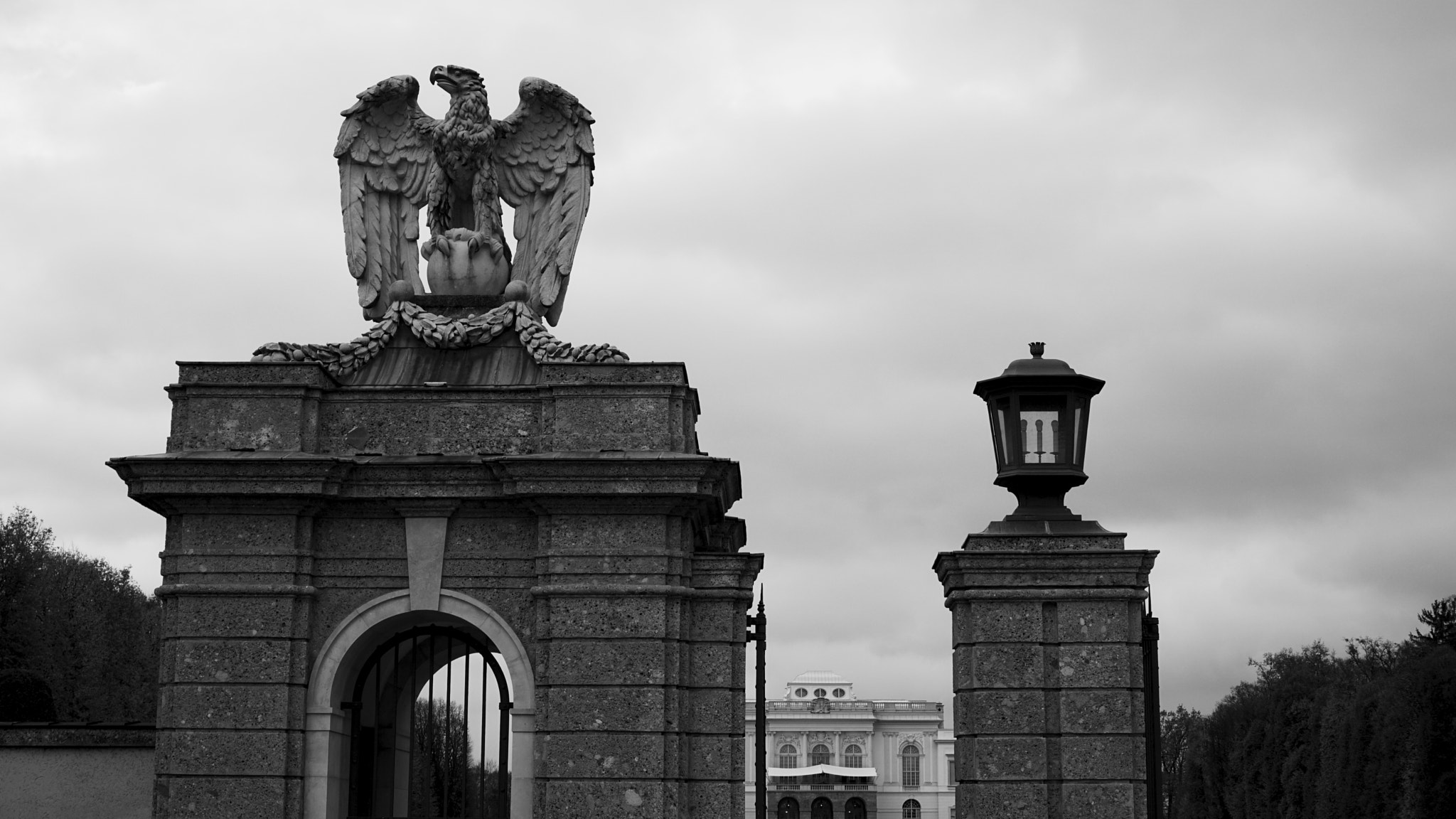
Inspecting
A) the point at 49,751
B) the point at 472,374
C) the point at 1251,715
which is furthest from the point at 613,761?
the point at 1251,715

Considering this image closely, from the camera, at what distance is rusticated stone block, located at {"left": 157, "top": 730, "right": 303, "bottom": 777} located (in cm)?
1412

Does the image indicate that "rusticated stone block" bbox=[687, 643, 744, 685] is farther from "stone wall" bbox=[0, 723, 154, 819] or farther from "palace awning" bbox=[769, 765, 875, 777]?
"palace awning" bbox=[769, 765, 875, 777]

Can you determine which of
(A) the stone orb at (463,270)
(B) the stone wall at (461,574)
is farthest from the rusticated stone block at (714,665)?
(A) the stone orb at (463,270)

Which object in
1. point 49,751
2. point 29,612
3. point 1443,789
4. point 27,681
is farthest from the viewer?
point 29,612

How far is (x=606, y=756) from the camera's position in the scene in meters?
14.0

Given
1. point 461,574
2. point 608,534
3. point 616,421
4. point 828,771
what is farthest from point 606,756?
point 828,771

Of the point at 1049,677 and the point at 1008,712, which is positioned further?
the point at 1049,677

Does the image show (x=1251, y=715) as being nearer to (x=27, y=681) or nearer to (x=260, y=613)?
(x=27, y=681)

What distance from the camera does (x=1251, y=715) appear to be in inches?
1670

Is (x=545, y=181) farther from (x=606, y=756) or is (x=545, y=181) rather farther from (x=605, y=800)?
(x=605, y=800)

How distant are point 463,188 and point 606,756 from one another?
5634mm

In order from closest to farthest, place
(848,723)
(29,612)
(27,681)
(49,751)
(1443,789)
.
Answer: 1. (49,751)
2. (1443,789)
3. (27,681)
4. (29,612)
5. (848,723)

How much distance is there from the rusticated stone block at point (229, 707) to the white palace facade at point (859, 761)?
241ft

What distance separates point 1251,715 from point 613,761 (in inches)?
1268
